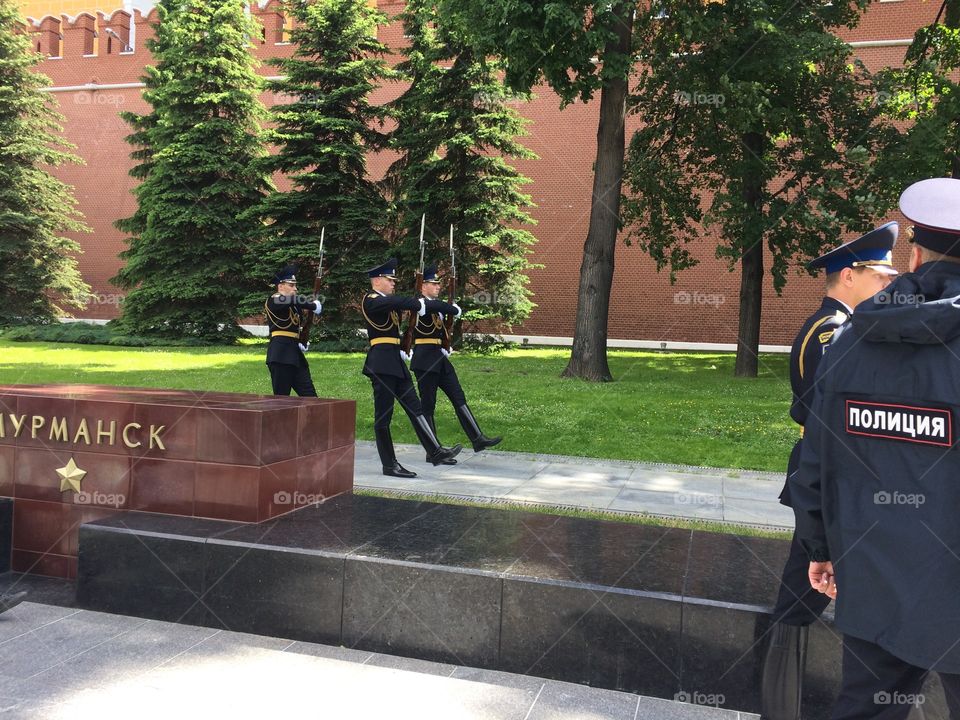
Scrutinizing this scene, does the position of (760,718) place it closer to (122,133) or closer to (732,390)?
(732,390)

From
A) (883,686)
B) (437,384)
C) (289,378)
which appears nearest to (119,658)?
(883,686)

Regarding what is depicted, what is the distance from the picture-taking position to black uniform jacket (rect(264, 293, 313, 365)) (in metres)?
9.24

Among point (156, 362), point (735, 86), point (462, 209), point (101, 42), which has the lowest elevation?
point (156, 362)

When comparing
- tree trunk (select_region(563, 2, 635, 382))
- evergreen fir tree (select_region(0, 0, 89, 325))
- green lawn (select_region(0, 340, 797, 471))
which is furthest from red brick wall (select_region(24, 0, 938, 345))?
tree trunk (select_region(563, 2, 635, 382))

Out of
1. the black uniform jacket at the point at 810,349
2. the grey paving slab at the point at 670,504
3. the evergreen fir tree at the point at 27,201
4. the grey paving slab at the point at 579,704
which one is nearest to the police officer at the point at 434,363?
the grey paving slab at the point at 670,504

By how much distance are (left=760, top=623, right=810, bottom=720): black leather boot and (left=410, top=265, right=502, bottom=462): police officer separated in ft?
18.6

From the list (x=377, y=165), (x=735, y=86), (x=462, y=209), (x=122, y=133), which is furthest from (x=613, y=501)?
(x=122, y=133)

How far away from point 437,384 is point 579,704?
571 centimetres

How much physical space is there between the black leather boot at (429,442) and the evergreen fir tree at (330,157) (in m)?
15.2

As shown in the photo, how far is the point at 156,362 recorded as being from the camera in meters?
18.2

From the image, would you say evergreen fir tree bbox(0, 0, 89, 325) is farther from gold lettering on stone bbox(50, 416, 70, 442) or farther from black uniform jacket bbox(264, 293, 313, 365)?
gold lettering on stone bbox(50, 416, 70, 442)

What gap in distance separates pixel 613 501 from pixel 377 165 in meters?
25.8

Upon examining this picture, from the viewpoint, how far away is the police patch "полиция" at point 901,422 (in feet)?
7.05

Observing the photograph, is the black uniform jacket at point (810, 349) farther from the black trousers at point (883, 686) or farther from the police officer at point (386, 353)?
the police officer at point (386, 353)
